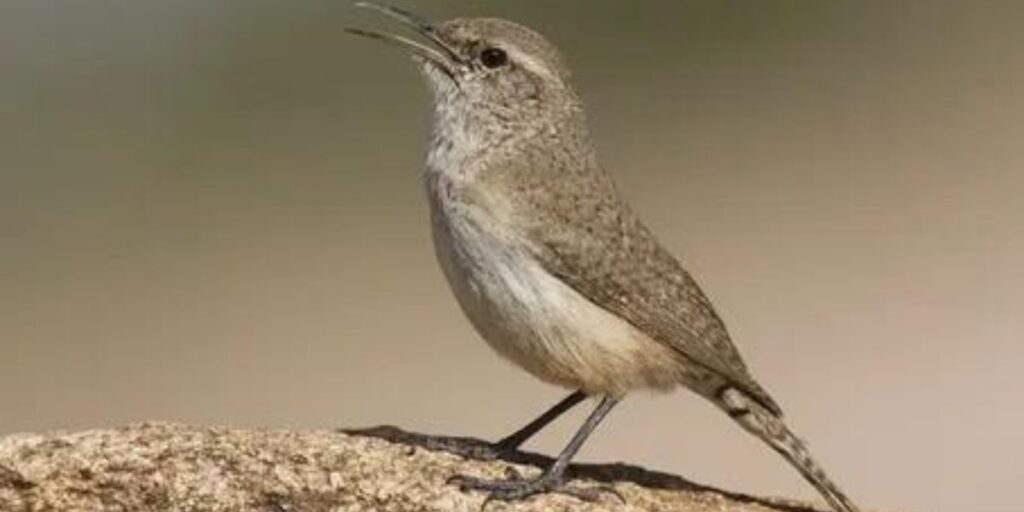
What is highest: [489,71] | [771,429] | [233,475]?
[489,71]

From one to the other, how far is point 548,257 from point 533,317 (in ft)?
0.68

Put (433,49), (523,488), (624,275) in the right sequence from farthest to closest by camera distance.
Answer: (433,49), (624,275), (523,488)

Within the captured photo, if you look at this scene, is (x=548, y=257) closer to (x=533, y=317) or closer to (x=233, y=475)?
(x=533, y=317)

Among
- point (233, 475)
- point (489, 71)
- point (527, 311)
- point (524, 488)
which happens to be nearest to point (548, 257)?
point (527, 311)

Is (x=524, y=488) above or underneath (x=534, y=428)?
underneath

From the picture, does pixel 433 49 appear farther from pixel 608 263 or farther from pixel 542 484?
pixel 542 484

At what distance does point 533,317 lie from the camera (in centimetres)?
682

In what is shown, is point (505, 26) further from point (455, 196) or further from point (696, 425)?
point (696, 425)

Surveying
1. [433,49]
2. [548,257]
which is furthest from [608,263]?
[433,49]

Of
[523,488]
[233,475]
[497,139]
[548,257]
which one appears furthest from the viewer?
[497,139]

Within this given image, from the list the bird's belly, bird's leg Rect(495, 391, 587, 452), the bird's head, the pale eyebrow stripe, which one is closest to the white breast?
the bird's belly

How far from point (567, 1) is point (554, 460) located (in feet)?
41.8

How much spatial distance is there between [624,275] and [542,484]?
659 millimetres

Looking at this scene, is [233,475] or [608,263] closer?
[233,475]
